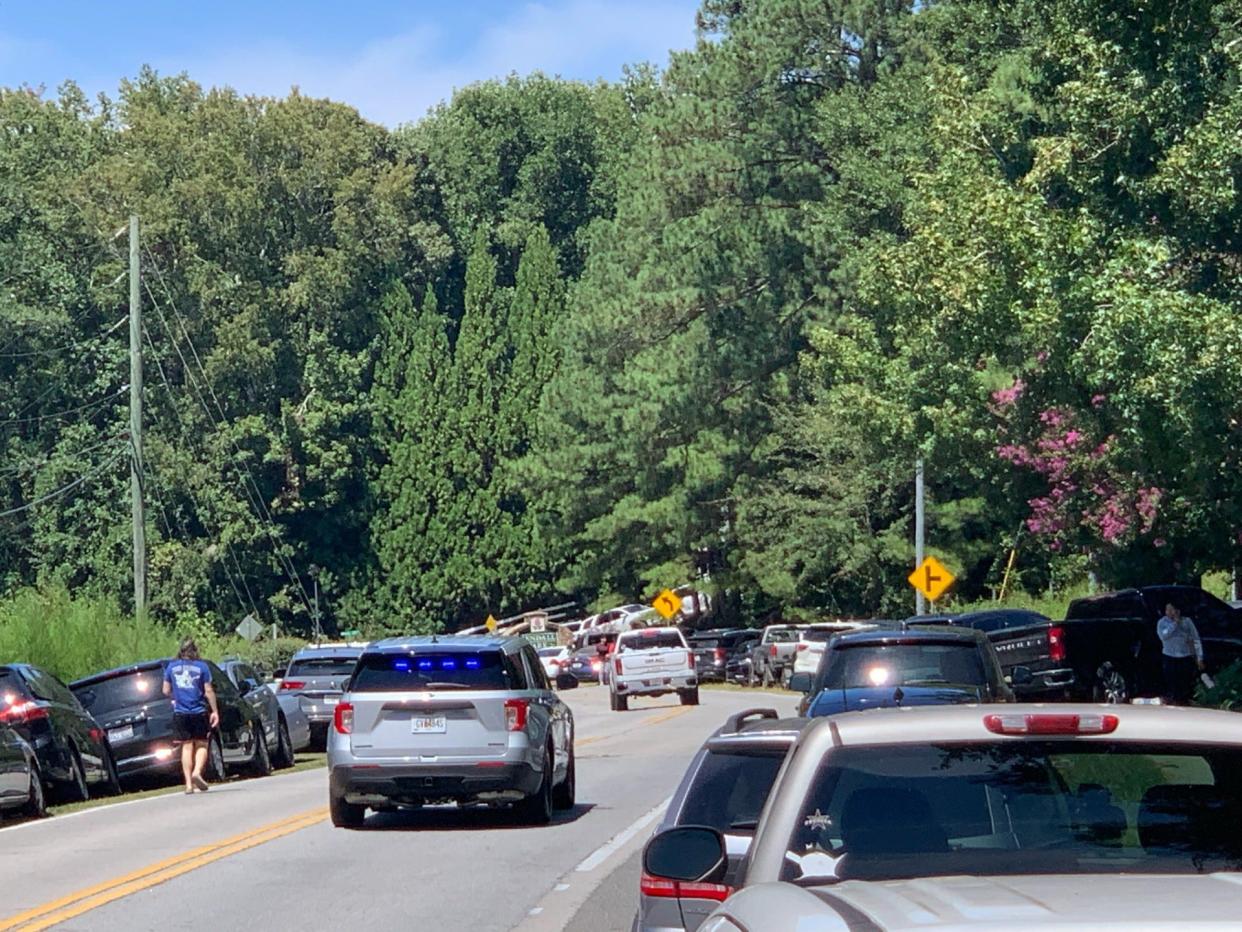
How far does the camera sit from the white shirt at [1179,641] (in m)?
27.3

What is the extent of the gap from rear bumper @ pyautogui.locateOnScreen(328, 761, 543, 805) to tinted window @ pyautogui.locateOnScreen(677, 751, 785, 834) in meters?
9.69

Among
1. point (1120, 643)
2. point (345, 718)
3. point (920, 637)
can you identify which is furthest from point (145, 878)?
point (1120, 643)

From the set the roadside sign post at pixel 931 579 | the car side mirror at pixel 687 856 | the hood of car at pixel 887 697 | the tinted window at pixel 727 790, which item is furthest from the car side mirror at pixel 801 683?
the roadside sign post at pixel 931 579

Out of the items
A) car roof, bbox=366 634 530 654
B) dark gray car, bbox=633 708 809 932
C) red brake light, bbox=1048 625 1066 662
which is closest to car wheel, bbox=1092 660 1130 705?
red brake light, bbox=1048 625 1066 662

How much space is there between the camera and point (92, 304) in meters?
77.4

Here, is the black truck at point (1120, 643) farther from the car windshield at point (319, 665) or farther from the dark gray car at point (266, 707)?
the dark gray car at point (266, 707)

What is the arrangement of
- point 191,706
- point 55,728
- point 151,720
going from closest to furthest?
point 55,728 → point 191,706 → point 151,720

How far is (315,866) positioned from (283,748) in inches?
544

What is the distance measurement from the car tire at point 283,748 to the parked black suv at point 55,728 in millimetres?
5193

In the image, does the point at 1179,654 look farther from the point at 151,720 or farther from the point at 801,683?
the point at 151,720

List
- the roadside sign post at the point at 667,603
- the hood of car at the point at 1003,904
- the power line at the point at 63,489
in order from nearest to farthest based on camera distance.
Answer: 1. the hood of car at the point at 1003,904
2. the roadside sign post at the point at 667,603
3. the power line at the point at 63,489

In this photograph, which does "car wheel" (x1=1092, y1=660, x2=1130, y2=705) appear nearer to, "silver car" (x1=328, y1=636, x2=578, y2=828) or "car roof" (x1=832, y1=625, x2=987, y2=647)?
"car roof" (x1=832, y1=625, x2=987, y2=647)

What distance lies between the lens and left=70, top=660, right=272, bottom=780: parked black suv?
25047 millimetres

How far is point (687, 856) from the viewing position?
18.6 ft
